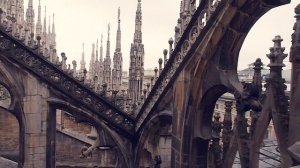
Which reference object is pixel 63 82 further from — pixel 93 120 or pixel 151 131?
pixel 151 131

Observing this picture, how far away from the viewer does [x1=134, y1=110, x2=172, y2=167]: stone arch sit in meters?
10.3

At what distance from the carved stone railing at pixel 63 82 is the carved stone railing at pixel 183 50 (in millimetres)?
960

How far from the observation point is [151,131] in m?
11.1

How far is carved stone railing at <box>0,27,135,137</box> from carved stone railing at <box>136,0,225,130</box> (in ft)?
3.15

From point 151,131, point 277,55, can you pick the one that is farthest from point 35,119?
point 277,55

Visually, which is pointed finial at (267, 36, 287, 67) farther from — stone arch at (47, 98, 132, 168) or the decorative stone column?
the decorative stone column

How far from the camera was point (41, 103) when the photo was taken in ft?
36.0

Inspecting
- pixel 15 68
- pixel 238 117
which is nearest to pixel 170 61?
pixel 238 117

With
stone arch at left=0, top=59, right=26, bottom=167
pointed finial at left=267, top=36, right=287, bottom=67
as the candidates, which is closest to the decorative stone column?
stone arch at left=0, top=59, right=26, bottom=167

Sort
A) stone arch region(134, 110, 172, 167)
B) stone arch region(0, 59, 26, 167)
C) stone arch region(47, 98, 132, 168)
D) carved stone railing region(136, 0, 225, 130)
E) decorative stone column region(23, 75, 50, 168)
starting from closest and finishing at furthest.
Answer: carved stone railing region(136, 0, 225, 130) → stone arch region(134, 110, 172, 167) → stone arch region(0, 59, 26, 167) → decorative stone column region(23, 75, 50, 168) → stone arch region(47, 98, 132, 168)

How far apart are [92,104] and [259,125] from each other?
6581 mm

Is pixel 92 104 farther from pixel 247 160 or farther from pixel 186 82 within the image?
pixel 247 160

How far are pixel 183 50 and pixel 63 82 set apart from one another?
4.10 meters

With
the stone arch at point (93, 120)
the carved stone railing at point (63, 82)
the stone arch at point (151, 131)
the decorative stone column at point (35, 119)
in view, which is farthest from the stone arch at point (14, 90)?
the stone arch at point (151, 131)
